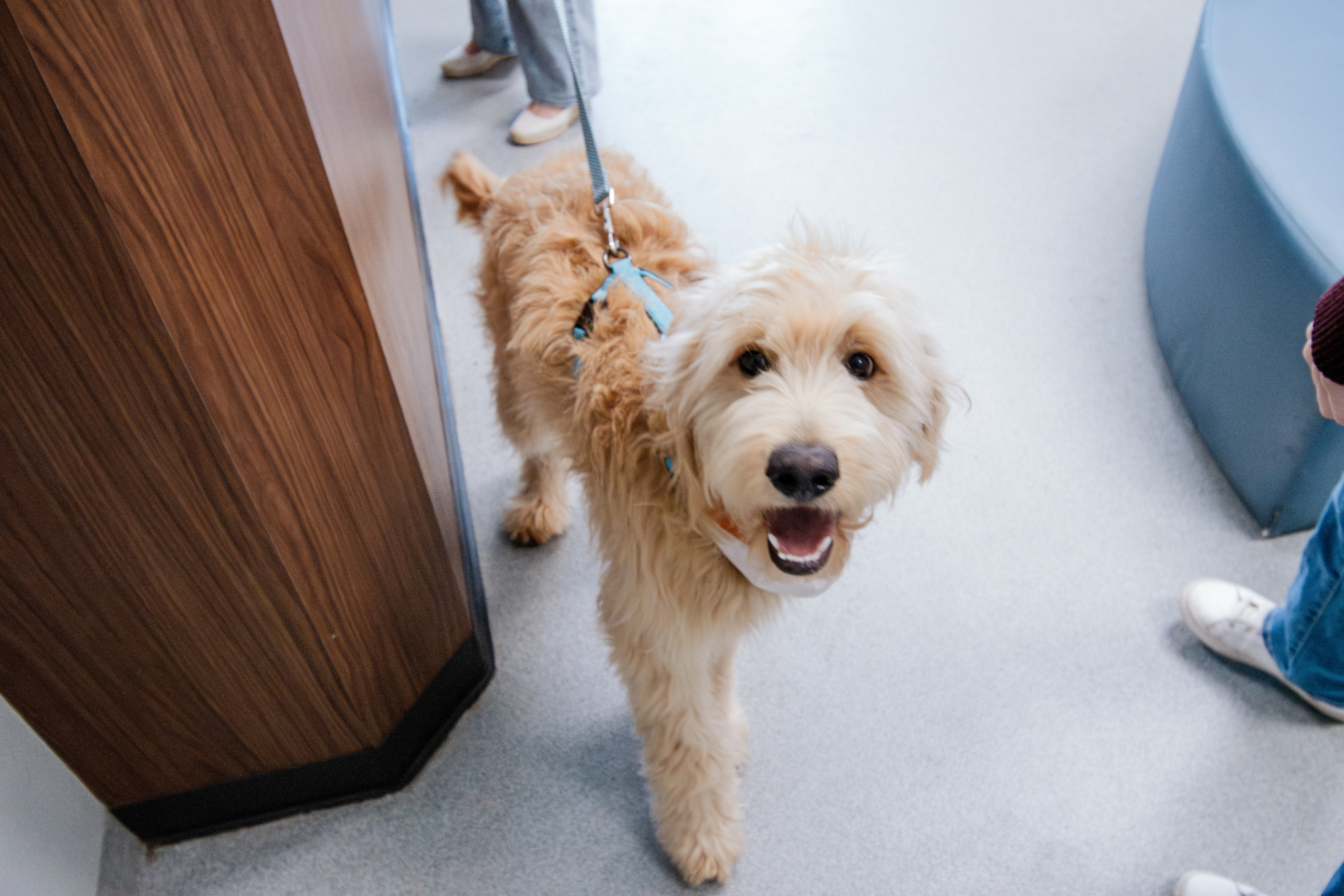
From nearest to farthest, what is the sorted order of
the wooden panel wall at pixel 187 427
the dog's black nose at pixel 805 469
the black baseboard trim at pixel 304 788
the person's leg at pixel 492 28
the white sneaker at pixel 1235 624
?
1. the wooden panel wall at pixel 187 427
2. the dog's black nose at pixel 805 469
3. the black baseboard trim at pixel 304 788
4. the white sneaker at pixel 1235 624
5. the person's leg at pixel 492 28

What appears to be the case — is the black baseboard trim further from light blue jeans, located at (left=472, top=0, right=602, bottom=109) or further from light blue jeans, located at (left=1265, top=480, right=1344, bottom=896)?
light blue jeans, located at (left=472, top=0, right=602, bottom=109)

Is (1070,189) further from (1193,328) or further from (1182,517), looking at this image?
(1182,517)

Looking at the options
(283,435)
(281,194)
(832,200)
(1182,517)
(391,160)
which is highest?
(281,194)

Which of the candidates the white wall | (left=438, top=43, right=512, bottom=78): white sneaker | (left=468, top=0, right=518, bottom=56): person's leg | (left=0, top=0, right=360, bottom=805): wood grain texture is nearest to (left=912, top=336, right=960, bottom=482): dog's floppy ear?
(left=0, top=0, right=360, bottom=805): wood grain texture

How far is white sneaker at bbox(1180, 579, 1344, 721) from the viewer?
5.11 feet

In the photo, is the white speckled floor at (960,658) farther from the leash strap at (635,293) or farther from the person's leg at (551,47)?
the leash strap at (635,293)

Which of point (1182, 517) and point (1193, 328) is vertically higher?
point (1193, 328)

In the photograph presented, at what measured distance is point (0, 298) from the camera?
2.65 feet

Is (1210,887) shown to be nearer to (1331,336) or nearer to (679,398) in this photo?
(1331,336)

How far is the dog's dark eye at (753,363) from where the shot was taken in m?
0.97

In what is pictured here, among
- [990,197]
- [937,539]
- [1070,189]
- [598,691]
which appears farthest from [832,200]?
[598,691]

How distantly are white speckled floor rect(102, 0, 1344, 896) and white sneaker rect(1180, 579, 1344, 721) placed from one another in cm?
4

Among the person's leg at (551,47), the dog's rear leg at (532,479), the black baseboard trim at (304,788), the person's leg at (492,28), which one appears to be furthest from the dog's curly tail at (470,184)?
the person's leg at (492,28)

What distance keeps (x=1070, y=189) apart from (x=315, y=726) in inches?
101
